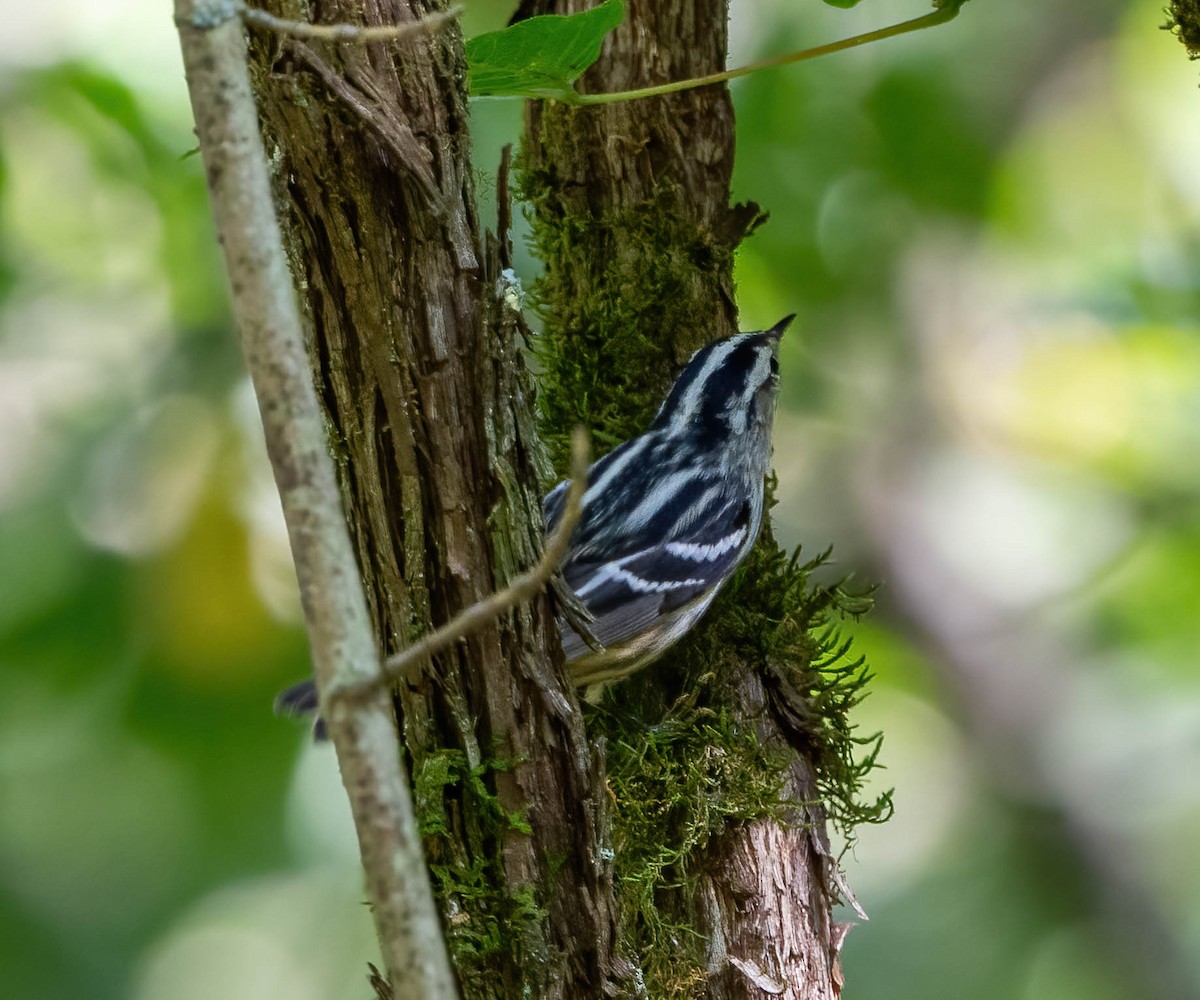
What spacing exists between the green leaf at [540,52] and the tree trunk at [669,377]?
93cm

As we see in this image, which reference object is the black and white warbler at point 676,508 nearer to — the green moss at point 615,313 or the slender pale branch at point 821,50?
the green moss at point 615,313

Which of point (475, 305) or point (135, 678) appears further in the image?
point (135, 678)

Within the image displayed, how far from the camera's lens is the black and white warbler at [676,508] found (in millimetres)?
3541

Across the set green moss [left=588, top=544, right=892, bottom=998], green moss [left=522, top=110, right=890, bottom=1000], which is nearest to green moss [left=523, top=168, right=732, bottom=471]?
green moss [left=522, top=110, right=890, bottom=1000]

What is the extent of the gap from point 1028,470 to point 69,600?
455 centimetres

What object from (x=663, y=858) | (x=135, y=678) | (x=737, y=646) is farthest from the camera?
(x=135, y=678)

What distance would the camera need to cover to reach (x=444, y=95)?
2355mm

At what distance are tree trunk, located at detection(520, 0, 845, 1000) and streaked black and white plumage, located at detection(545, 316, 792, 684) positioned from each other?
0.09 metres

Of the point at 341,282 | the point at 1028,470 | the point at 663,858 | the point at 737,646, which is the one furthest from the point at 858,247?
the point at 341,282

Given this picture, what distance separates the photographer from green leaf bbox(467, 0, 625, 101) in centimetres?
263

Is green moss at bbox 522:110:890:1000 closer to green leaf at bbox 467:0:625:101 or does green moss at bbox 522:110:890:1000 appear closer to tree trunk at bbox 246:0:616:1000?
tree trunk at bbox 246:0:616:1000

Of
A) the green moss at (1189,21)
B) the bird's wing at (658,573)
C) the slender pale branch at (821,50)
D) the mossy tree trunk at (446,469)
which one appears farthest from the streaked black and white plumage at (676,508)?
the green moss at (1189,21)

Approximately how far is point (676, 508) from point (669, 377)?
475 millimetres

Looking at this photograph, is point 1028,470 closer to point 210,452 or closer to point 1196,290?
point 1196,290
